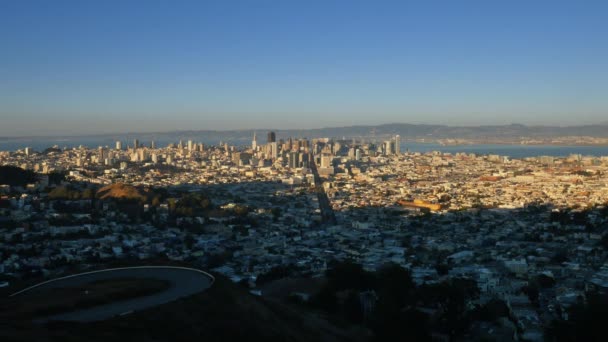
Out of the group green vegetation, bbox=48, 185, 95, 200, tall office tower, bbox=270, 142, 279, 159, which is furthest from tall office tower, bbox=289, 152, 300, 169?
green vegetation, bbox=48, 185, 95, 200

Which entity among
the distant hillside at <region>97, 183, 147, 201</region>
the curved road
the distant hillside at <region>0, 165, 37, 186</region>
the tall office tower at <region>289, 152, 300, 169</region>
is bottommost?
the tall office tower at <region>289, 152, 300, 169</region>

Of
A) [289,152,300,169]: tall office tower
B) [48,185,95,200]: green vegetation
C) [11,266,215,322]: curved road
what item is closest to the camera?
[11,266,215,322]: curved road

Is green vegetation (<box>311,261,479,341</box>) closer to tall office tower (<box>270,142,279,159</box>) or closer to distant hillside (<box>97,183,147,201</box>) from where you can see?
distant hillside (<box>97,183,147,201</box>)

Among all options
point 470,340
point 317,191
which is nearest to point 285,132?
point 317,191

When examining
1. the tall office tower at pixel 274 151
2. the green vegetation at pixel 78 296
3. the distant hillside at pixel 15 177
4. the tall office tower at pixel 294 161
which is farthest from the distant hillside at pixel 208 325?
the tall office tower at pixel 274 151

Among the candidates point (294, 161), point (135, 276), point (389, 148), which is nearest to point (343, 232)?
point (135, 276)

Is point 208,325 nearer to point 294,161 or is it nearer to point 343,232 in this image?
point 343,232

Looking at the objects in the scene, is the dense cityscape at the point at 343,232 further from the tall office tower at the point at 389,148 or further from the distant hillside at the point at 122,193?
the tall office tower at the point at 389,148
